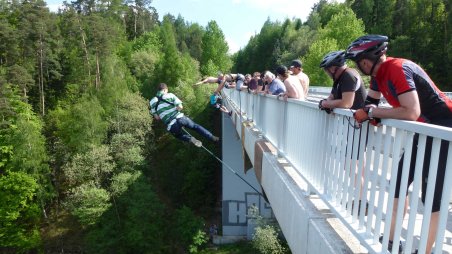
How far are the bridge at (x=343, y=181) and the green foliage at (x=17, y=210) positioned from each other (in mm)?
25707

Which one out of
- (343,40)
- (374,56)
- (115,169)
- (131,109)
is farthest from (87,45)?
(374,56)

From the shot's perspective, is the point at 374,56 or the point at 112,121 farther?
the point at 112,121

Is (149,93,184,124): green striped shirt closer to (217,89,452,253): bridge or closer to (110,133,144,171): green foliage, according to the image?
(217,89,452,253): bridge

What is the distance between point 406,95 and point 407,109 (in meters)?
0.09

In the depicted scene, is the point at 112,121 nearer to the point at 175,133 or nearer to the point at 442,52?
the point at 175,133

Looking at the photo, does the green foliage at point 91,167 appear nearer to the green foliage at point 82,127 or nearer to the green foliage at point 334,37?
the green foliage at point 82,127

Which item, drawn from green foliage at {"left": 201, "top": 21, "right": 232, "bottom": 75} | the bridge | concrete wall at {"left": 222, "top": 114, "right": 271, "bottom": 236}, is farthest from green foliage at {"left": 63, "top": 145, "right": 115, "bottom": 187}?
green foliage at {"left": 201, "top": 21, "right": 232, "bottom": 75}

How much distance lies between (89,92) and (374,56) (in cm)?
3710

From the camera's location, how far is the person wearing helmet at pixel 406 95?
2143mm

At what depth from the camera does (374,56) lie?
2.46 m

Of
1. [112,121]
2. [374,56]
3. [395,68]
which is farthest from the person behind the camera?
[112,121]

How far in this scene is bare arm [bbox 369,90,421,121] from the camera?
2.13 metres

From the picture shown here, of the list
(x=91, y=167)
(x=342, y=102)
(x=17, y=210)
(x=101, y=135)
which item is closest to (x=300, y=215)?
(x=342, y=102)

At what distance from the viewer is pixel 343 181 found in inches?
118
